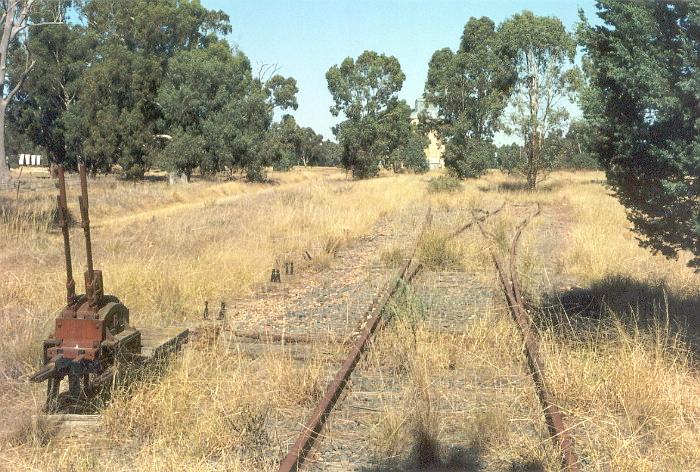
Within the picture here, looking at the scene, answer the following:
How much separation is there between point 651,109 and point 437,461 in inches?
127

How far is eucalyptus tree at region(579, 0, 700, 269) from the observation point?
5020 mm

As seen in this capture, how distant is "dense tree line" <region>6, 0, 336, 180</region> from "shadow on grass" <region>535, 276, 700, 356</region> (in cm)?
3974

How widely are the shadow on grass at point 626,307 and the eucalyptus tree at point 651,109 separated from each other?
1.03 m

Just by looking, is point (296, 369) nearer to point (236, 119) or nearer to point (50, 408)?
point (50, 408)

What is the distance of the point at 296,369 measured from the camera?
5.76 meters

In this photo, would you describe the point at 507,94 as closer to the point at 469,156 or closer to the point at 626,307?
the point at 469,156

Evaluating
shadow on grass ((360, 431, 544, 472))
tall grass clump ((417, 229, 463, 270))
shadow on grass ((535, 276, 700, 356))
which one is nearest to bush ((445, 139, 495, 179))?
tall grass clump ((417, 229, 463, 270))

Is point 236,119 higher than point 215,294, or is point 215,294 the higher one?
point 236,119

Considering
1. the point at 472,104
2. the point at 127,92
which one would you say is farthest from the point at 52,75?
the point at 472,104

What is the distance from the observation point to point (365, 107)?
2463 inches

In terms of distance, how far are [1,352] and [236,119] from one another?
46038 mm

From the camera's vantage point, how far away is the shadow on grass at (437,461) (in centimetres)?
407

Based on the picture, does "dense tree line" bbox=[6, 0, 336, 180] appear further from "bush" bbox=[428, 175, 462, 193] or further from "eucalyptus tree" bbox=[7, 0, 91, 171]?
"bush" bbox=[428, 175, 462, 193]

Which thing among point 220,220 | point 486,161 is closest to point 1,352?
point 220,220
